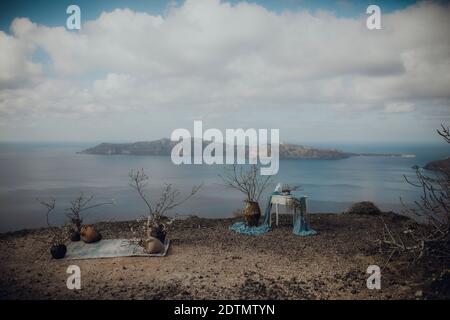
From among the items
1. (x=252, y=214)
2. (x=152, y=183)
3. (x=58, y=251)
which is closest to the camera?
(x=58, y=251)

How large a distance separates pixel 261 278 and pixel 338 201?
79.3 feet

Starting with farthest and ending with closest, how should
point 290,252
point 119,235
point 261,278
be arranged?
point 119,235 < point 290,252 < point 261,278

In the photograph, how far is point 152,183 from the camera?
33.6 metres

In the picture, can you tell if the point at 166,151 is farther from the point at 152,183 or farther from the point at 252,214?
the point at 252,214

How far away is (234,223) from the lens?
320 inches

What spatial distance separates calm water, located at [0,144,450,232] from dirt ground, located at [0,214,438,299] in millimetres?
12081

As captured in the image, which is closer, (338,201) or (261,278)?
(261,278)

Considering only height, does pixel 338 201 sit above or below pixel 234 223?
below

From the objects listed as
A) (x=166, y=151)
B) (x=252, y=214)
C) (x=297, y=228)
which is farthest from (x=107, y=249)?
(x=166, y=151)

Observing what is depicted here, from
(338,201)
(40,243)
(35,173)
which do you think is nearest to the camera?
(40,243)

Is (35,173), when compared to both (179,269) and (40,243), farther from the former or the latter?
(179,269)

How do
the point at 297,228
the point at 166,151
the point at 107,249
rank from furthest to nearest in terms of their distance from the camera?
the point at 166,151 → the point at 297,228 → the point at 107,249

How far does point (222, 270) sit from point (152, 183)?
1149 inches
